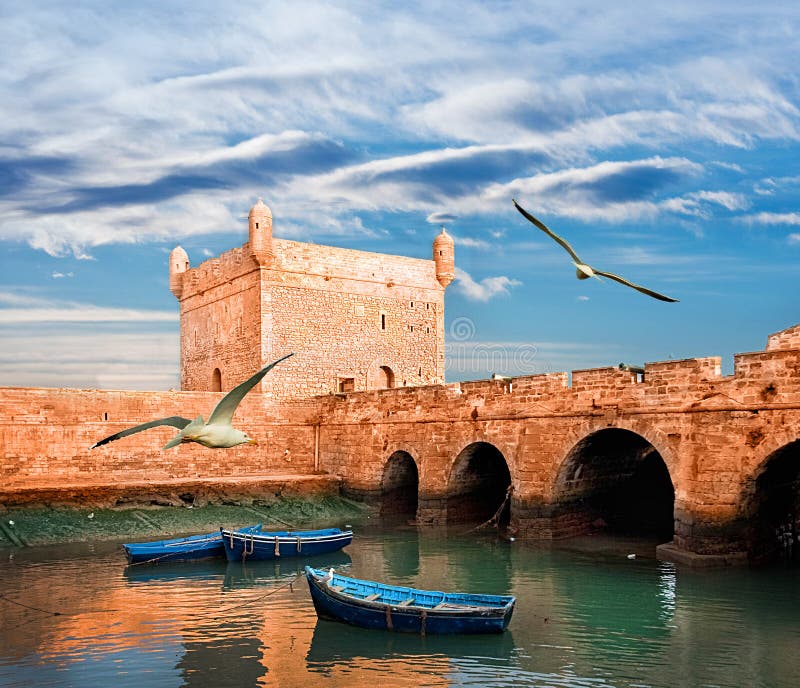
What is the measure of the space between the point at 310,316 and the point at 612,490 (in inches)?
576

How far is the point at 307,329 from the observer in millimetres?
32531

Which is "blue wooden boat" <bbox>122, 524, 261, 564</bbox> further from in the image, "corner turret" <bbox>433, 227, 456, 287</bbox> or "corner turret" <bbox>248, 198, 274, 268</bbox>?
"corner turret" <bbox>433, 227, 456, 287</bbox>

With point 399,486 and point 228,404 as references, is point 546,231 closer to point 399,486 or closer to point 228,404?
point 228,404

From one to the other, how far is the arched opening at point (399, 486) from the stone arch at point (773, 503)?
11.5 m

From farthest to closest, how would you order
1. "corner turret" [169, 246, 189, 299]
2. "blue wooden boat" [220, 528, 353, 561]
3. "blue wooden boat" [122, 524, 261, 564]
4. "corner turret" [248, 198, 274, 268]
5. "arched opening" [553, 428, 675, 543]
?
"corner turret" [169, 246, 189, 299] → "corner turret" [248, 198, 274, 268] → "arched opening" [553, 428, 675, 543] → "blue wooden boat" [220, 528, 353, 561] → "blue wooden boat" [122, 524, 261, 564]

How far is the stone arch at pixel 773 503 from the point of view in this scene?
16.8 metres

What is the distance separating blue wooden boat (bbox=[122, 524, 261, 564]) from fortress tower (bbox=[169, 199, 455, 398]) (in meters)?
11.4

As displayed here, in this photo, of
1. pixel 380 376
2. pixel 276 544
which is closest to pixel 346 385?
pixel 380 376

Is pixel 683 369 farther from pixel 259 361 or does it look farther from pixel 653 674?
pixel 259 361

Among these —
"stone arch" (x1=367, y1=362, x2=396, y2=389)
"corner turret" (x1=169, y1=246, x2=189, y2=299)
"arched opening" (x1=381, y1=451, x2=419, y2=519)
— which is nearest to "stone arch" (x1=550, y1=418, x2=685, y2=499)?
"arched opening" (x1=381, y1=451, x2=419, y2=519)

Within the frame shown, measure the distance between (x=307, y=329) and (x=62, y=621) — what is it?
19.4 m

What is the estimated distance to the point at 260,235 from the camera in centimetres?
3138

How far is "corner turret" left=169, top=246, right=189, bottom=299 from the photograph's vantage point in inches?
1512

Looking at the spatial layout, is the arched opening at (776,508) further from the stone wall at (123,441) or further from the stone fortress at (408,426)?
the stone wall at (123,441)
